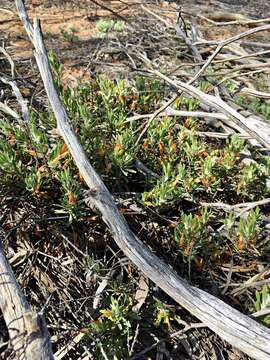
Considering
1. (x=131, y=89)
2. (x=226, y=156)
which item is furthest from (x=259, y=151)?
(x=131, y=89)

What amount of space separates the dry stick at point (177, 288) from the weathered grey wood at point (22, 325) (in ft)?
1.99

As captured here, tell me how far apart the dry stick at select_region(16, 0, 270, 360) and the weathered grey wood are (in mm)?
605

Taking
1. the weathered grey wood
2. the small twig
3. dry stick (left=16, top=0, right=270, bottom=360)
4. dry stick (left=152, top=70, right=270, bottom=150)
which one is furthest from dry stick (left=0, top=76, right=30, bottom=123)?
the small twig

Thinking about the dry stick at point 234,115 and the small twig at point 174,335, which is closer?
the small twig at point 174,335

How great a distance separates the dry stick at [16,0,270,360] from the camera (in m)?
1.91

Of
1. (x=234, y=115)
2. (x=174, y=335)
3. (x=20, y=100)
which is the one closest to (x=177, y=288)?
(x=174, y=335)

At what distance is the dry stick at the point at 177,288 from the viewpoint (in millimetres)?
1910

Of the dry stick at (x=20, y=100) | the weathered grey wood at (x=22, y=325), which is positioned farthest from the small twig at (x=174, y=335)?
the dry stick at (x=20, y=100)

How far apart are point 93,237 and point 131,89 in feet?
5.74

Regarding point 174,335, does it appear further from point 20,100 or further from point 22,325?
point 20,100

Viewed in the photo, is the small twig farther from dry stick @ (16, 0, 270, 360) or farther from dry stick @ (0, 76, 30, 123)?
dry stick @ (0, 76, 30, 123)

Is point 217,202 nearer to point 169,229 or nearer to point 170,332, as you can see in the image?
point 169,229

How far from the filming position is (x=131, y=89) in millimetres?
3762

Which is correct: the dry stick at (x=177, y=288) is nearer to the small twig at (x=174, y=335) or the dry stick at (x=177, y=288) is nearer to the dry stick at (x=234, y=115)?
the small twig at (x=174, y=335)
